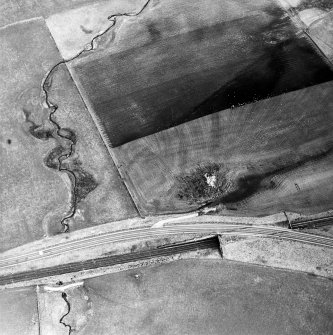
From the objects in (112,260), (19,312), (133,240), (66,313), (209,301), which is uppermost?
(133,240)

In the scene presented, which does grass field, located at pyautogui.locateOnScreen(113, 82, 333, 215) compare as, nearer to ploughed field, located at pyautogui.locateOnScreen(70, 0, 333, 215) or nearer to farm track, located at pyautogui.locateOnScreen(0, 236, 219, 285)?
ploughed field, located at pyautogui.locateOnScreen(70, 0, 333, 215)

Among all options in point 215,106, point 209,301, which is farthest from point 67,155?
point 209,301

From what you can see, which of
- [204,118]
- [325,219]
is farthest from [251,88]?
[325,219]

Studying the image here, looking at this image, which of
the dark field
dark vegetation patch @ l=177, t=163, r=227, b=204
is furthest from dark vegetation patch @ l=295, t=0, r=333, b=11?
dark vegetation patch @ l=177, t=163, r=227, b=204

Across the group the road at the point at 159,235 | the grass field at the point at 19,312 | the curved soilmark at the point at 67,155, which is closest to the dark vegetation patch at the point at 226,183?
the road at the point at 159,235

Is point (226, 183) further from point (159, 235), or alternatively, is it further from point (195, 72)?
point (195, 72)

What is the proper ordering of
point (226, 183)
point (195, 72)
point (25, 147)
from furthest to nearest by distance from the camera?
1. point (195, 72)
2. point (25, 147)
3. point (226, 183)

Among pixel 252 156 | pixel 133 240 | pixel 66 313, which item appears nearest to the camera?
pixel 66 313

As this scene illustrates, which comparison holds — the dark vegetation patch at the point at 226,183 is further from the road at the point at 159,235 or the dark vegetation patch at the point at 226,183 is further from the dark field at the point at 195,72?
the dark field at the point at 195,72

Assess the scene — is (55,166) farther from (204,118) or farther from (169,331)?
(169,331)
